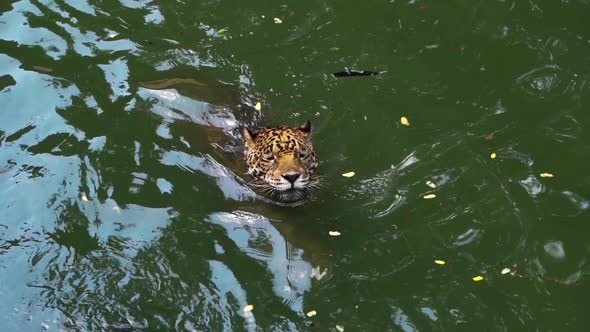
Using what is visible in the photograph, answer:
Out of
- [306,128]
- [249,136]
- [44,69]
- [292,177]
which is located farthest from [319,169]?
[44,69]

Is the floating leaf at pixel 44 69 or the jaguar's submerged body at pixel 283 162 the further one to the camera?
the floating leaf at pixel 44 69

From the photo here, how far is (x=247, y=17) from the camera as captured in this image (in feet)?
39.8

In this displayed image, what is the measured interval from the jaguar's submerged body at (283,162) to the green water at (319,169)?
238 mm

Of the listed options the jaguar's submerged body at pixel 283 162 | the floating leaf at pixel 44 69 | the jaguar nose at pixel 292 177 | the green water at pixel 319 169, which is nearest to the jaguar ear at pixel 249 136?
the jaguar's submerged body at pixel 283 162

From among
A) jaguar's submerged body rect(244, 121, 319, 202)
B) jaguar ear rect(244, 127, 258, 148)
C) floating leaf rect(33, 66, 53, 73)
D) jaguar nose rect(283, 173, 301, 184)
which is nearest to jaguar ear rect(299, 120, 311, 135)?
jaguar's submerged body rect(244, 121, 319, 202)

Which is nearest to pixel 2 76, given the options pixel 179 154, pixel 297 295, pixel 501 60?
pixel 179 154

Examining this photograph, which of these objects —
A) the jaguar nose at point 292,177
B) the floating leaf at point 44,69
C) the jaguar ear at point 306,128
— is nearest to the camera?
the jaguar nose at point 292,177

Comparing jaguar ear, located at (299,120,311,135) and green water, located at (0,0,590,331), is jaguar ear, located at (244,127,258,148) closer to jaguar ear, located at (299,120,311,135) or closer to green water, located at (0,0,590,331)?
green water, located at (0,0,590,331)

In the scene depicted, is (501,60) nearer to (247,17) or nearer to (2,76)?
(247,17)

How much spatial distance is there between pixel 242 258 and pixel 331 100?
3.29 m

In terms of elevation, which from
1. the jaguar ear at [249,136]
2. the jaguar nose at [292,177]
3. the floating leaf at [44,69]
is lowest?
the floating leaf at [44,69]

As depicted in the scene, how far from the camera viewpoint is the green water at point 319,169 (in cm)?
749

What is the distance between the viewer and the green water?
24.6ft

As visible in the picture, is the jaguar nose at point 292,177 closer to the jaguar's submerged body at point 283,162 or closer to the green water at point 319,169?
the jaguar's submerged body at point 283,162
